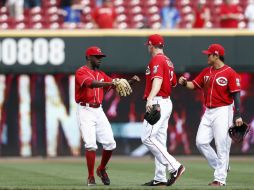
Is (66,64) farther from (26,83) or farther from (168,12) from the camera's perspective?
(168,12)

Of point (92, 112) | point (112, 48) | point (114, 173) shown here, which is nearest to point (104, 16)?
point (112, 48)

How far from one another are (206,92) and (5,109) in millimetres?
9007

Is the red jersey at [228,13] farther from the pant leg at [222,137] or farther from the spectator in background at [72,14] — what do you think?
the pant leg at [222,137]

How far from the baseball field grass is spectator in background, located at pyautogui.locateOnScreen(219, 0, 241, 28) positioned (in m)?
2.93

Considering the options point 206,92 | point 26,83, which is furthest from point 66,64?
point 206,92

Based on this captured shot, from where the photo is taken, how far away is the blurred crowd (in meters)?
19.6

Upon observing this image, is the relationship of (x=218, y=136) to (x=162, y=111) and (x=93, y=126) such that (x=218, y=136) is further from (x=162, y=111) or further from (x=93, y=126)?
(x=93, y=126)

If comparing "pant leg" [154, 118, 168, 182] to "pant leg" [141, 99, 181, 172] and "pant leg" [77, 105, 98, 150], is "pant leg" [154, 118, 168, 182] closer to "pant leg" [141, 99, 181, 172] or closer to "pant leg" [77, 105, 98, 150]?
"pant leg" [141, 99, 181, 172]

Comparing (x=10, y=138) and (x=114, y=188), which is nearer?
(x=114, y=188)

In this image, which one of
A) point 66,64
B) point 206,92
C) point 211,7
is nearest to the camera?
point 206,92

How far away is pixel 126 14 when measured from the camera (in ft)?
66.1

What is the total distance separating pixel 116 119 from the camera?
65.4 feet

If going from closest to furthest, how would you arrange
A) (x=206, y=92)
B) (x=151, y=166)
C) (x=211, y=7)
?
(x=206, y=92) < (x=151, y=166) < (x=211, y=7)

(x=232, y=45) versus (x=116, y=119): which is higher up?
(x=232, y=45)
